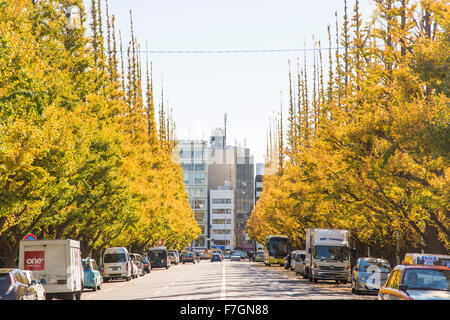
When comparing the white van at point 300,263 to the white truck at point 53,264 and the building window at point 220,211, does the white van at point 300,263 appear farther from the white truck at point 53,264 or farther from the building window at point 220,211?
the building window at point 220,211

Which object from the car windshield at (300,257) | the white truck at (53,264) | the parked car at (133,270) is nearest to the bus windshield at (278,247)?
the car windshield at (300,257)

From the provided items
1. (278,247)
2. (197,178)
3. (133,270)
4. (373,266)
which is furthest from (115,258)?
(197,178)

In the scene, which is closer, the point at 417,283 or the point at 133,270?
the point at 417,283

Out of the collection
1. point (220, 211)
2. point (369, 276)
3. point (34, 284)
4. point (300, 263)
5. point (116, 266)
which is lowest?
point (300, 263)

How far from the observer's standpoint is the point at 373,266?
31828 millimetres

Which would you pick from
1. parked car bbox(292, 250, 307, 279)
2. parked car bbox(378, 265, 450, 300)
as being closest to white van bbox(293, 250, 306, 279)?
parked car bbox(292, 250, 307, 279)

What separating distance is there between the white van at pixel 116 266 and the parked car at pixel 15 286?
2967 centimetres

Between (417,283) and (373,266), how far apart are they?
15.9 meters

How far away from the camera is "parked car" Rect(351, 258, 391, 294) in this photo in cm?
3112

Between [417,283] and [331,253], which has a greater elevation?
[417,283]

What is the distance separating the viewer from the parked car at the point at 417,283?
1540 centimetres

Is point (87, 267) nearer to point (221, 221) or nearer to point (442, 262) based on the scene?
point (442, 262)

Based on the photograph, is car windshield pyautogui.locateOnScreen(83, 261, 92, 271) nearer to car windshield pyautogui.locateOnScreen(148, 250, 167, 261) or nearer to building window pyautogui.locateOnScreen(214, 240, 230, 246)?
car windshield pyautogui.locateOnScreen(148, 250, 167, 261)
